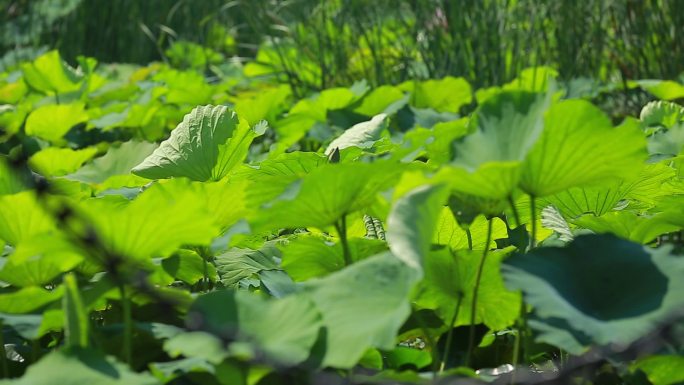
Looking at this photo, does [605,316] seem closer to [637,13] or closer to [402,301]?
[402,301]

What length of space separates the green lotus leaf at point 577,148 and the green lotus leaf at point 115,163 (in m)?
1.04

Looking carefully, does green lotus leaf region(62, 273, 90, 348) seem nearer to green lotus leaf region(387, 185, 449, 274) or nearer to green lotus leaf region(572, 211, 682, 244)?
green lotus leaf region(387, 185, 449, 274)

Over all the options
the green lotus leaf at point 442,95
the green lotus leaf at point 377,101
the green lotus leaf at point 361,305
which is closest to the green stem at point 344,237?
the green lotus leaf at point 361,305

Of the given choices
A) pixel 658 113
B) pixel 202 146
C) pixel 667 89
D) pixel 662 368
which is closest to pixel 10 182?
pixel 202 146

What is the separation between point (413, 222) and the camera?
828 mm

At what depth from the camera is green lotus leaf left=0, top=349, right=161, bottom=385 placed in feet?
2.55

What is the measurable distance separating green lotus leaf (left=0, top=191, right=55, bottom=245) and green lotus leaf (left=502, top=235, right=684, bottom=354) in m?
0.44

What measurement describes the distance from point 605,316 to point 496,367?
9.6 inches

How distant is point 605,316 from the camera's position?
85 centimetres

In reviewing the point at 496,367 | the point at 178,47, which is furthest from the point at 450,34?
the point at 496,367

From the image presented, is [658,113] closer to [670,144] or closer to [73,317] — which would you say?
[670,144]

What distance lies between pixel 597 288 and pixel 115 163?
1146mm

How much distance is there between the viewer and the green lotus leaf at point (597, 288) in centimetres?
80

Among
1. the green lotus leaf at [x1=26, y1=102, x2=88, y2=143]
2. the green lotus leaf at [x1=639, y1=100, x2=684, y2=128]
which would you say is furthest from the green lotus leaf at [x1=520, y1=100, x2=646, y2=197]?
the green lotus leaf at [x1=26, y1=102, x2=88, y2=143]
